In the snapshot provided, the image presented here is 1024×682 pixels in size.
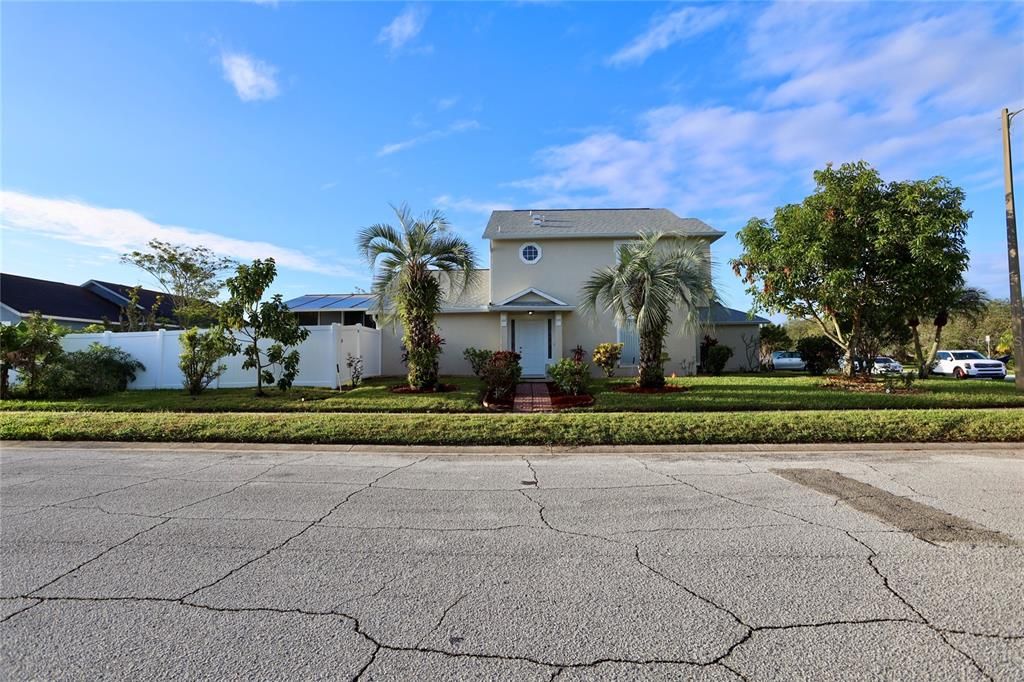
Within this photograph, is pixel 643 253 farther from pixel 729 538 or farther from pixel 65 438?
pixel 65 438

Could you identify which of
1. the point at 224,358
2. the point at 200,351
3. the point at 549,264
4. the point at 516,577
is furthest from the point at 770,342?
the point at 516,577

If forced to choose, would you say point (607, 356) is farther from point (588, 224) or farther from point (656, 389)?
point (588, 224)

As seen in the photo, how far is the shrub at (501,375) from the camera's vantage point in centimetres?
1375

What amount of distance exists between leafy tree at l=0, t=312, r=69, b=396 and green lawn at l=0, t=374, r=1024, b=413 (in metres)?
0.96

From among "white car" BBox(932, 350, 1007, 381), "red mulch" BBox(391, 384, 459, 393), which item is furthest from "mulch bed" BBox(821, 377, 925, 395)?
"white car" BBox(932, 350, 1007, 381)

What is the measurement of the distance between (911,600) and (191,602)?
4.62 meters

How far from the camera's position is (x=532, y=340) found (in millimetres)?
20891

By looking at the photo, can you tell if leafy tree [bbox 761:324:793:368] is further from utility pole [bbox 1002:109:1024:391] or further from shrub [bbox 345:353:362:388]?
shrub [bbox 345:353:362:388]

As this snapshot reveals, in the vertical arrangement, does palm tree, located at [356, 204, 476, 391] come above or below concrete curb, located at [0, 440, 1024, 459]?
above

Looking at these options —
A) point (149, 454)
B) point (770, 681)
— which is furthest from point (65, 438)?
point (770, 681)

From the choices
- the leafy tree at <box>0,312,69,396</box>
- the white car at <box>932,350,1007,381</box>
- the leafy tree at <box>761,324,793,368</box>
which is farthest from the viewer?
the white car at <box>932,350,1007,381</box>

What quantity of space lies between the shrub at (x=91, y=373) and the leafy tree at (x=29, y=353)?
252 millimetres

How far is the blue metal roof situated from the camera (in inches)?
1000

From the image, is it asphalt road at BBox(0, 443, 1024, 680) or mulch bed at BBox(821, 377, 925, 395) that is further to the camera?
mulch bed at BBox(821, 377, 925, 395)
